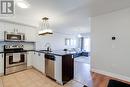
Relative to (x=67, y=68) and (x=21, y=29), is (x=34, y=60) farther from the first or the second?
(x=67, y=68)

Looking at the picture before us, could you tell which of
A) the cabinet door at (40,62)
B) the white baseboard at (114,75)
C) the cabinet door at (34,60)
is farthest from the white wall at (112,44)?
the cabinet door at (34,60)

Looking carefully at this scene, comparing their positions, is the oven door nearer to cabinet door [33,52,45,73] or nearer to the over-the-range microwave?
cabinet door [33,52,45,73]

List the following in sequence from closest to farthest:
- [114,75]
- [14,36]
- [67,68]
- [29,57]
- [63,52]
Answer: [67,68], [114,75], [63,52], [14,36], [29,57]

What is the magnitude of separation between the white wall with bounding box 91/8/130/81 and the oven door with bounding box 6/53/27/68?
319 cm

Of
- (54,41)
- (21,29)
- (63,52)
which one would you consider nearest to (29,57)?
(21,29)

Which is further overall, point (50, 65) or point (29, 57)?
point (29, 57)

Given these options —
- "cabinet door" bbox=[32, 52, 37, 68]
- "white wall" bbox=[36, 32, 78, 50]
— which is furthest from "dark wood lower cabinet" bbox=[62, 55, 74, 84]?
"white wall" bbox=[36, 32, 78, 50]

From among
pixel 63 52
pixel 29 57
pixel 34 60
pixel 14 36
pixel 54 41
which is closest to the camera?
pixel 63 52

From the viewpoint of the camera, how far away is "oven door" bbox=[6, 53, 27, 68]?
3672 mm

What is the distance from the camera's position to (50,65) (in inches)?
124

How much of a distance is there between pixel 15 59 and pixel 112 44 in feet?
13.2

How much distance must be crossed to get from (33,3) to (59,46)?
5.22 m

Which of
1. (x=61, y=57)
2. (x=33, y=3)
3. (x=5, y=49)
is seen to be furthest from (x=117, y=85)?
(x=5, y=49)

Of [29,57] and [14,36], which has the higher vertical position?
[14,36]
